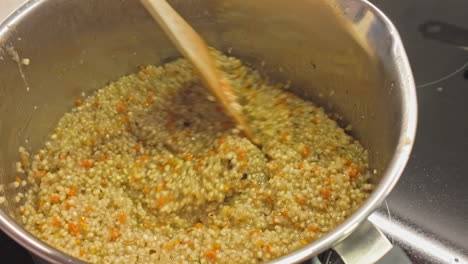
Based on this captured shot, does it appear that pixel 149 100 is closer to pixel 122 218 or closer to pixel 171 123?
pixel 171 123

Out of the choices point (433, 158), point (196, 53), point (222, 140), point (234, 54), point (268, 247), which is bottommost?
point (433, 158)

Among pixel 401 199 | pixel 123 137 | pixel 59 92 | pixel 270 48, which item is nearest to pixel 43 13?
pixel 59 92

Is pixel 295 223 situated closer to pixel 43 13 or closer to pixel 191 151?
pixel 191 151

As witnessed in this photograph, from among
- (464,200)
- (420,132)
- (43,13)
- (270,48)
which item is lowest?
(464,200)

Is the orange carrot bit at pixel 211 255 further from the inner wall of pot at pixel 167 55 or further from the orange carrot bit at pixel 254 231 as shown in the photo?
the inner wall of pot at pixel 167 55

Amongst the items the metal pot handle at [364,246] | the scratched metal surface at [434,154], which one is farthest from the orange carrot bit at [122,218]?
the scratched metal surface at [434,154]

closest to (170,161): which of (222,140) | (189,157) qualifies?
(189,157)
